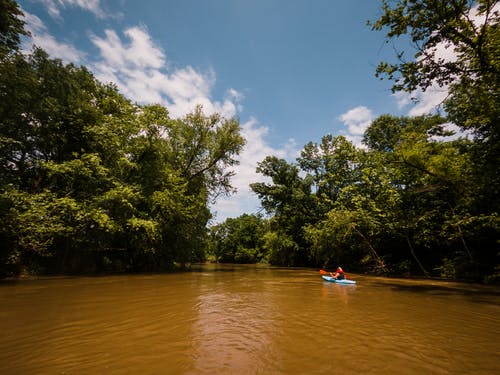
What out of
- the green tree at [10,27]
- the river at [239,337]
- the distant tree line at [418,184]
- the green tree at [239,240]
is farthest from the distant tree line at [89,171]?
the green tree at [239,240]

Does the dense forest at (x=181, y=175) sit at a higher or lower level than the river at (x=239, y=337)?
higher

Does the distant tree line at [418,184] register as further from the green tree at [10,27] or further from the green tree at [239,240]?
the green tree at [239,240]

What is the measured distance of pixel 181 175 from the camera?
23422 millimetres

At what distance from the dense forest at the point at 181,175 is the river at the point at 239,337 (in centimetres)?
739

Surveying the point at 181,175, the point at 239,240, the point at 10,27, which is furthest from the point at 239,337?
the point at 239,240

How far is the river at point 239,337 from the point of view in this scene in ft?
11.7

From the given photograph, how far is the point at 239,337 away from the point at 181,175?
20028 mm

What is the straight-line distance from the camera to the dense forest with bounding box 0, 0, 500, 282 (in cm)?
1064

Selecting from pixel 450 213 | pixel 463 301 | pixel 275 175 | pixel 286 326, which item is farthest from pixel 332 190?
pixel 286 326

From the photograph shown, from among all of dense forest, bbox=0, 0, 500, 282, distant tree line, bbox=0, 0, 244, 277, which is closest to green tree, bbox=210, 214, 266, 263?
dense forest, bbox=0, 0, 500, 282

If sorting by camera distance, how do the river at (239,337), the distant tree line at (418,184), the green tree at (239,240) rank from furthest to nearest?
the green tree at (239,240) < the distant tree line at (418,184) < the river at (239,337)

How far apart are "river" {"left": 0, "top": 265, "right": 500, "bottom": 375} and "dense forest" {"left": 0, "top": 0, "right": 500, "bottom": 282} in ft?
24.2

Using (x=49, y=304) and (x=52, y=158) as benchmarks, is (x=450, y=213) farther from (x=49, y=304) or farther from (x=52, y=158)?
(x=52, y=158)

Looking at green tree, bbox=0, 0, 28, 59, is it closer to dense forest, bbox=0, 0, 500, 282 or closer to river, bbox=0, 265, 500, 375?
dense forest, bbox=0, 0, 500, 282
